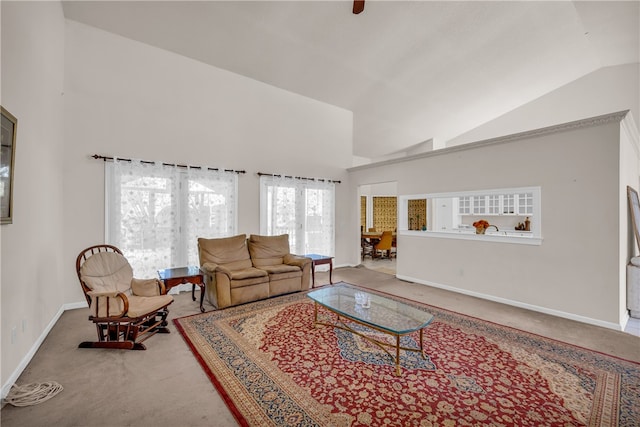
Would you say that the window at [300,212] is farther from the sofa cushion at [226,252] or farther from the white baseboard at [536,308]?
the white baseboard at [536,308]

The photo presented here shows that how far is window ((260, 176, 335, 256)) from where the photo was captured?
550 centimetres

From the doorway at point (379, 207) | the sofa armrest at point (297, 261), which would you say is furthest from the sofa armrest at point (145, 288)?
the doorway at point (379, 207)

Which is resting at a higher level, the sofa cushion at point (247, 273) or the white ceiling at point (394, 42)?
the white ceiling at point (394, 42)

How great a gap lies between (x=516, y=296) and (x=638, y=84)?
546 centimetres

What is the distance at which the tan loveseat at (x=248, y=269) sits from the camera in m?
3.71

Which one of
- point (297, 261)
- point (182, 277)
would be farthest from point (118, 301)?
point (297, 261)

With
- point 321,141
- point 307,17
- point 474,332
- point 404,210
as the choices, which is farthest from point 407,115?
point 474,332

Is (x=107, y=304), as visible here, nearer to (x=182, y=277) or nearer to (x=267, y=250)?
(x=182, y=277)

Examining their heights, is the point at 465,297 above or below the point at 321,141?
below

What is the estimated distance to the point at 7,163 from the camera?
204 centimetres

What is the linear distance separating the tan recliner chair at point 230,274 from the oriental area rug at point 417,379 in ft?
2.01

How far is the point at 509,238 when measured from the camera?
13.2 feet

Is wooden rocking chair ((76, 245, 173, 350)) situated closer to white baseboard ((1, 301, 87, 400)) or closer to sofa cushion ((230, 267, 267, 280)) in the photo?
white baseboard ((1, 301, 87, 400))

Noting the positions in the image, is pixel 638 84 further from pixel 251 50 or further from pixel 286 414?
pixel 286 414
